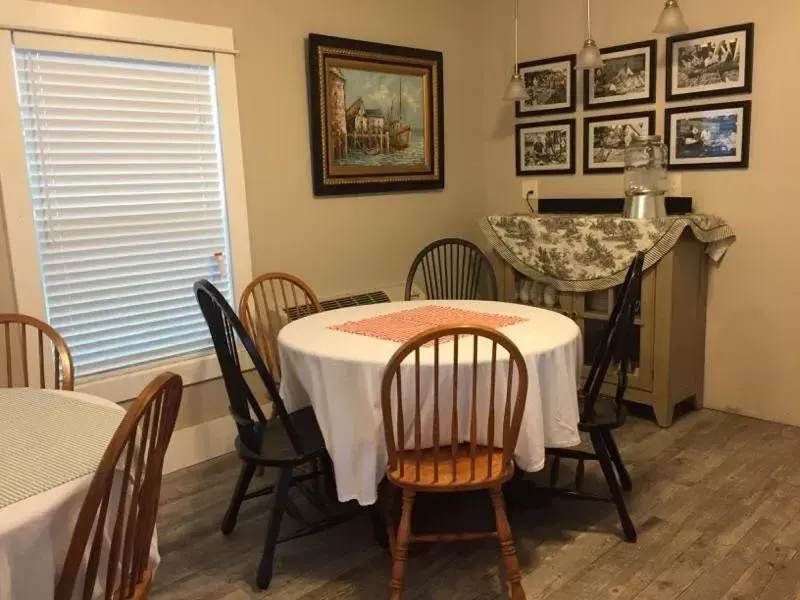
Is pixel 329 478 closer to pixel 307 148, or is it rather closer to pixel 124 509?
pixel 124 509

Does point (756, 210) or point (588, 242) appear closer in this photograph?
point (756, 210)

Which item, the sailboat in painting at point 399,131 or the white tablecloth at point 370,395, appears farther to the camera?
the sailboat in painting at point 399,131

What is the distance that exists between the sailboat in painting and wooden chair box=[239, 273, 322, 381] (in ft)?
3.33

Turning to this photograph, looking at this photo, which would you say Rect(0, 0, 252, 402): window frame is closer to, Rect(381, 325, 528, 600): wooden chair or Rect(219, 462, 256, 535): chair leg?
Rect(219, 462, 256, 535): chair leg

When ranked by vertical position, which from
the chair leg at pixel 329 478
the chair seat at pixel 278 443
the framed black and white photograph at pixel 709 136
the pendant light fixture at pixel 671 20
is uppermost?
the pendant light fixture at pixel 671 20

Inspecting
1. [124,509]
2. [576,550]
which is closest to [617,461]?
[576,550]

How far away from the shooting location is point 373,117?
12.1ft

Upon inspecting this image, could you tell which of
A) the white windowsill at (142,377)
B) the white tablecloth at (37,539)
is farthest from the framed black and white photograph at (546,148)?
the white tablecloth at (37,539)

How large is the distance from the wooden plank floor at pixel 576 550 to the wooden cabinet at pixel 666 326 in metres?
0.51

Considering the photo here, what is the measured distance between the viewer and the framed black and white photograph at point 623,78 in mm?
3557

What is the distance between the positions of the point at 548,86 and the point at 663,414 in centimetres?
192

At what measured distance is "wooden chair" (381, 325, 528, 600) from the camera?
1835mm

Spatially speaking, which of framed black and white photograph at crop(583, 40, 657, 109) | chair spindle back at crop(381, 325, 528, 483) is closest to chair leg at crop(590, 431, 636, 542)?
chair spindle back at crop(381, 325, 528, 483)

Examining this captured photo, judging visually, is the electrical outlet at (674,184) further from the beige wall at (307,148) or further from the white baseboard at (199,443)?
the white baseboard at (199,443)
